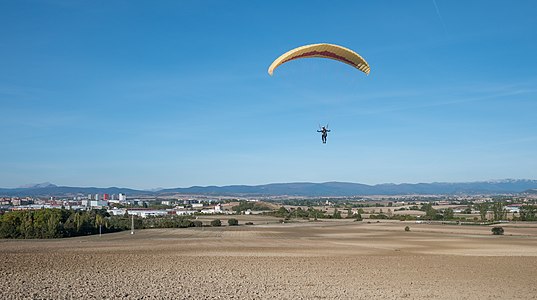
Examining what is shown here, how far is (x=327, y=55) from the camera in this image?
1072 inches

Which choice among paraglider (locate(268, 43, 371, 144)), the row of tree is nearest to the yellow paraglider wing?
paraglider (locate(268, 43, 371, 144))

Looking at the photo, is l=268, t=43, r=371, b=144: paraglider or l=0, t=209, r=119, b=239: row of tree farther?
l=0, t=209, r=119, b=239: row of tree

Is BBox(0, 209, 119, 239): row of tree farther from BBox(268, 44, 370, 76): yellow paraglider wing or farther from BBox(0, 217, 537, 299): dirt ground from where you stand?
BBox(268, 44, 370, 76): yellow paraglider wing

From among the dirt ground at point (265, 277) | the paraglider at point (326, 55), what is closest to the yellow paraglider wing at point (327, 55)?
the paraglider at point (326, 55)

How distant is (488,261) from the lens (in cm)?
3112

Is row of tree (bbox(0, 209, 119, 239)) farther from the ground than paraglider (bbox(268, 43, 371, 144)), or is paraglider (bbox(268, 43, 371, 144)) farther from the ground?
paraglider (bbox(268, 43, 371, 144))

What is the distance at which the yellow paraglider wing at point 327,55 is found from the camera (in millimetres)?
25641

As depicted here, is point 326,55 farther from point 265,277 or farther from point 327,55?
point 265,277

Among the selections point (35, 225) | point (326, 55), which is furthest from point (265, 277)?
point (35, 225)

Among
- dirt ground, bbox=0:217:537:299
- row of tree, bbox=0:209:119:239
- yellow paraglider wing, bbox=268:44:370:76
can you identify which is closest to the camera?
dirt ground, bbox=0:217:537:299

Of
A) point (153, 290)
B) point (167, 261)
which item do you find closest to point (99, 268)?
point (167, 261)

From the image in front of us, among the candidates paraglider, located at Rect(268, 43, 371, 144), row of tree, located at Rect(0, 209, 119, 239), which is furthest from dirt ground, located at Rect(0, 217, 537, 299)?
row of tree, located at Rect(0, 209, 119, 239)

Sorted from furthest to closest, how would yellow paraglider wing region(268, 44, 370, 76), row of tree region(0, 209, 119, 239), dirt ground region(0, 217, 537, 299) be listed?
row of tree region(0, 209, 119, 239), yellow paraglider wing region(268, 44, 370, 76), dirt ground region(0, 217, 537, 299)

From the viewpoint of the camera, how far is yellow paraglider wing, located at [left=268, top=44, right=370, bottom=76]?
2564 centimetres
